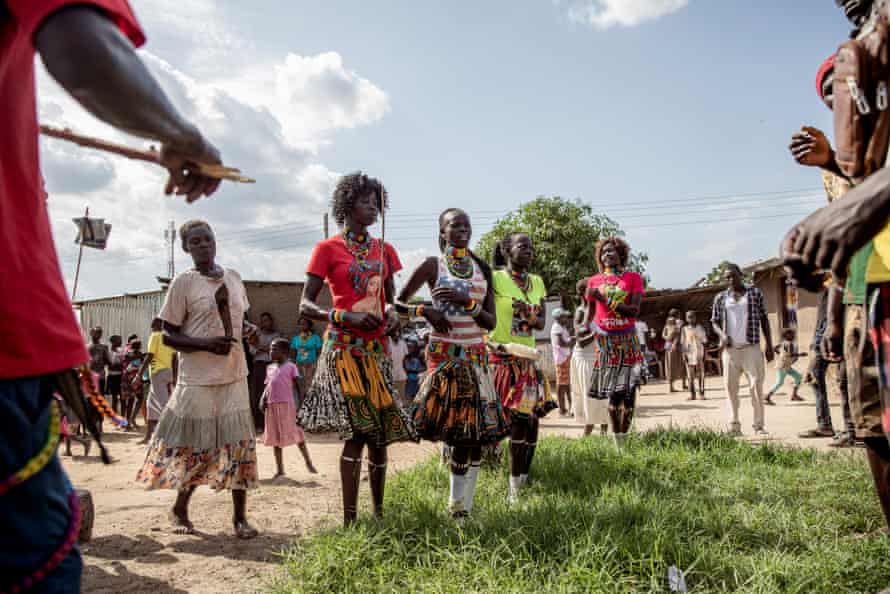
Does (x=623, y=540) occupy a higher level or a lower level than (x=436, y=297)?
lower

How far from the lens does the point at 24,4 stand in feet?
3.42

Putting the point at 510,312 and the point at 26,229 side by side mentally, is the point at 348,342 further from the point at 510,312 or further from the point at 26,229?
the point at 26,229

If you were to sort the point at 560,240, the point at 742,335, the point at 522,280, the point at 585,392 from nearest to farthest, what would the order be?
1. the point at 522,280
2. the point at 742,335
3. the point at 585,392
4. the point at 560,240

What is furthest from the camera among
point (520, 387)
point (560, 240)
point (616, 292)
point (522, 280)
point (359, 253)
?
point (560, 240)

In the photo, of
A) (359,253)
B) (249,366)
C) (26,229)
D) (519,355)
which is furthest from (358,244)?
(249,366)

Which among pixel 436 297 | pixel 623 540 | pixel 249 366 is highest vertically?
pixel 436 297

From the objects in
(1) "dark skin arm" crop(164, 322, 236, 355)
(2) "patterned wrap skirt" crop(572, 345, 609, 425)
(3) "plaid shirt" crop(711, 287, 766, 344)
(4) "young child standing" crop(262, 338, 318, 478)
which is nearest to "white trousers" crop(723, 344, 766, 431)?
(3) "plaid shirt" crop(711, 287, 766, 344)

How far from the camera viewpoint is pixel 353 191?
13.2 ft

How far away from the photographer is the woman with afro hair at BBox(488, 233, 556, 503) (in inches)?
187

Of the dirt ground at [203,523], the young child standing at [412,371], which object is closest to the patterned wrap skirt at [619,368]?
the dirt ground at [203,523]

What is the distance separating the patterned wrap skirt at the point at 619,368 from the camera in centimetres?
620

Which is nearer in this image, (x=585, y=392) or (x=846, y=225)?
(x=846, y=225)

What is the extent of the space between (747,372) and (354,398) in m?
6.22

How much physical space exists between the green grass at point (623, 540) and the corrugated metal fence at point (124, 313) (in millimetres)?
12031
